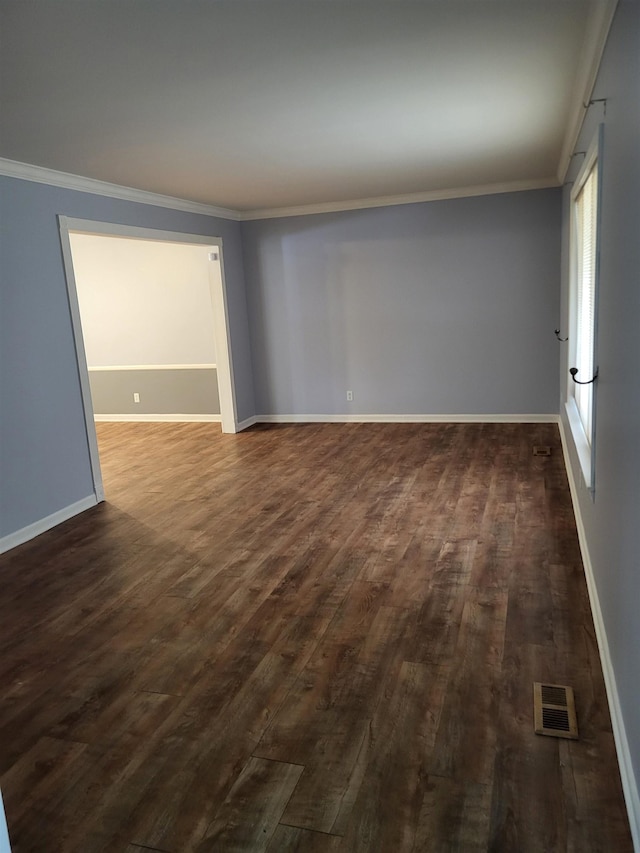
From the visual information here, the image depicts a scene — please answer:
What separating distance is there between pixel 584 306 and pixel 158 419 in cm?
559

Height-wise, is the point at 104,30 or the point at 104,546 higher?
the point at 104,30

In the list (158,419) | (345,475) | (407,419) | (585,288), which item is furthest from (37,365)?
(407,419)

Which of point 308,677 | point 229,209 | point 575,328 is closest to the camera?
point 308,677

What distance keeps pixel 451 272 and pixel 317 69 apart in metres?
A: 4.12

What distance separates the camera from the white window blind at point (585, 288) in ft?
10.9

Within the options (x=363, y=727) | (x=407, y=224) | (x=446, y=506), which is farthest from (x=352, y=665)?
(x=407, y=224)

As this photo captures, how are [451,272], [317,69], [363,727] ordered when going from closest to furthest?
[363,727], [317,69], [451,272]

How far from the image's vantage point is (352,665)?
2551 mm

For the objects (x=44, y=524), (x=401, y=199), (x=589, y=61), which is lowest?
(x=44, y=524)

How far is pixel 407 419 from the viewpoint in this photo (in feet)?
23.1

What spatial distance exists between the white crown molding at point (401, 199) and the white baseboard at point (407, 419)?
2295mm

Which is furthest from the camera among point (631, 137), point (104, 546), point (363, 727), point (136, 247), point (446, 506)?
point (136, 247)

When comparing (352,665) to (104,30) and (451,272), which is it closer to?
(104,30)

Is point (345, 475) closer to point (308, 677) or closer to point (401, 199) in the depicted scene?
point (308, 677)
